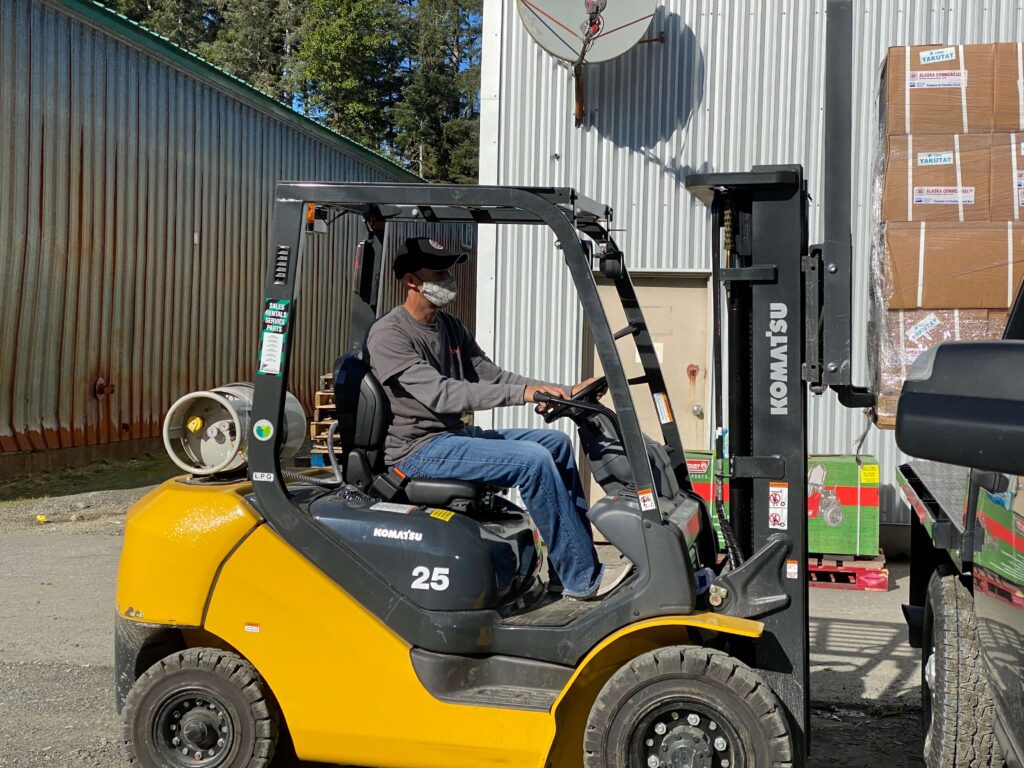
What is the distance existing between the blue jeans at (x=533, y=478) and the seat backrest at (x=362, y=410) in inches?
5.7

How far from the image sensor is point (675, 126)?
366 inches

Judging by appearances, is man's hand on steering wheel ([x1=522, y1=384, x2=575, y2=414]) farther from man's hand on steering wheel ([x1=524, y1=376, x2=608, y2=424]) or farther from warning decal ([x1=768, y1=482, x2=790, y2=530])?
warning decal ([x1=768, y1=482, x2=790, y2=530])

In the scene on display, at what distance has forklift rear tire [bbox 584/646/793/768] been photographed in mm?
3617

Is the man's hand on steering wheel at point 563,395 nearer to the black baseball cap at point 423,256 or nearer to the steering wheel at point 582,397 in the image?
the steering wheel at point 582,397

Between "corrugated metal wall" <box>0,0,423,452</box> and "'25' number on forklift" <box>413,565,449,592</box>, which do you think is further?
"corrugated metal wall" <box>0,0,423,452</box>

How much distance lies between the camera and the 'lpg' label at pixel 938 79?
6000mm

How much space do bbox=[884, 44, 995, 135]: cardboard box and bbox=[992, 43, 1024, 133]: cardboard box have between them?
1.3 inches

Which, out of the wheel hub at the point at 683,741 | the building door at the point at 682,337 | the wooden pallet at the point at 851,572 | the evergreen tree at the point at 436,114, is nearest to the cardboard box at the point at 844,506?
the wooden pallet at the point at 851,572

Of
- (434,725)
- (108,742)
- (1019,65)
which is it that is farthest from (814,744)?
(1019,65)

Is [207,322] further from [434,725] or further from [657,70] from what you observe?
[434,725]

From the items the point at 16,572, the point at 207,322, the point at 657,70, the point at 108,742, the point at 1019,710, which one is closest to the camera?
the point at 1019,710

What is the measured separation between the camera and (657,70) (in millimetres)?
9273

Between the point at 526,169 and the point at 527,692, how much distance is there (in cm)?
642

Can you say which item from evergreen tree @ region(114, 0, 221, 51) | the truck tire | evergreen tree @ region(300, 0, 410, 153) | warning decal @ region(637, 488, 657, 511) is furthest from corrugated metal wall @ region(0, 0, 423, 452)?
evergreen tree @ region(114, 0, 221, 51)
